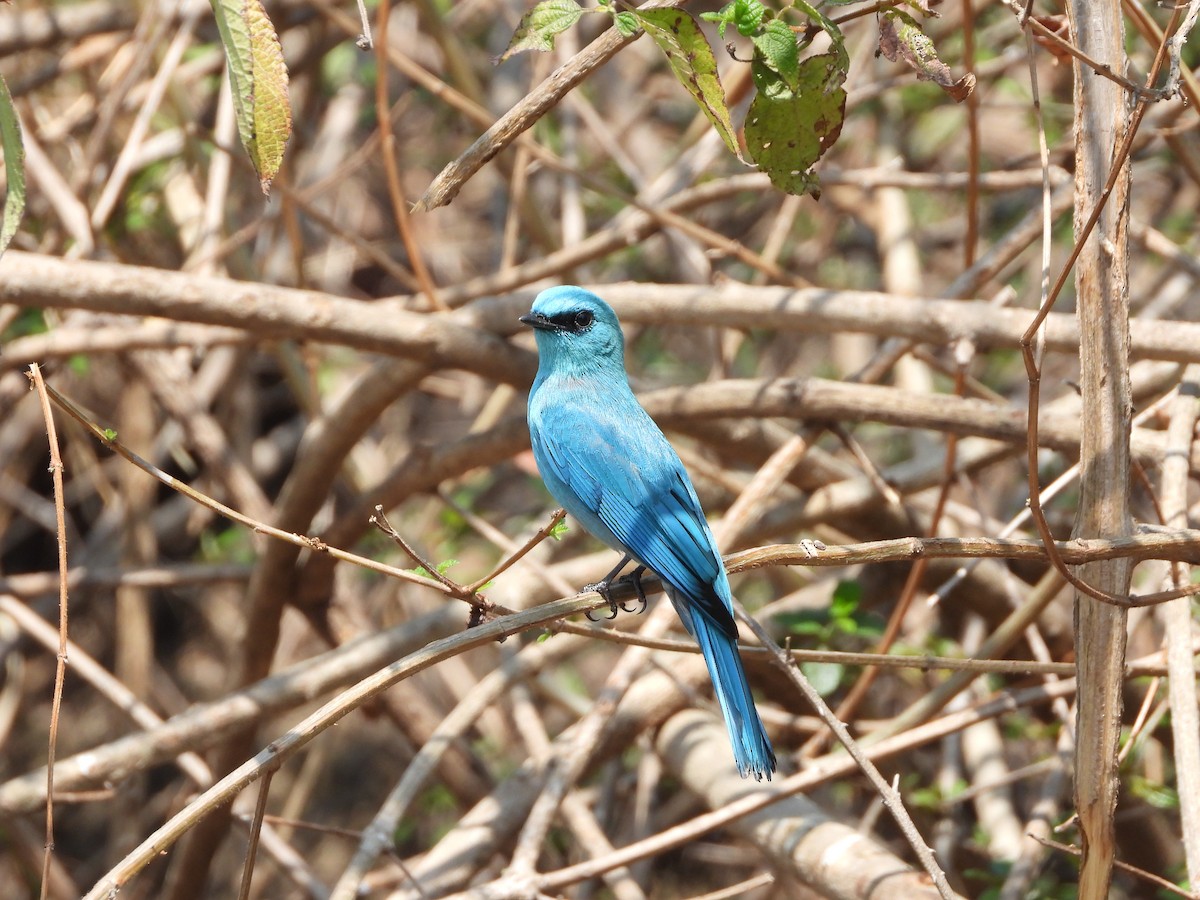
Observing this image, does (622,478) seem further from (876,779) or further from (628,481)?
(876,779)

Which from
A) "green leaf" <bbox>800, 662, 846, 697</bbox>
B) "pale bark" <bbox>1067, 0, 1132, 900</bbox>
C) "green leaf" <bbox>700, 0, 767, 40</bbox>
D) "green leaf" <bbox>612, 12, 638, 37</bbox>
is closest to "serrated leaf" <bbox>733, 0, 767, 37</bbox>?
"green leaf" <bbox>700, 0, 767, 40</bbox>

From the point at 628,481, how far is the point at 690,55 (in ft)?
5.28

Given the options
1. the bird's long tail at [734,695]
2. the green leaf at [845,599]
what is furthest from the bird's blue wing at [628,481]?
the green leaf at [845,599]

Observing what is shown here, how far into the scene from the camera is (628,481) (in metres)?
3.50

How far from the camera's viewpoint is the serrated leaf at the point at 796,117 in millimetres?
2297

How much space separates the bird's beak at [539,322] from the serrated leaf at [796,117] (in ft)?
4.75

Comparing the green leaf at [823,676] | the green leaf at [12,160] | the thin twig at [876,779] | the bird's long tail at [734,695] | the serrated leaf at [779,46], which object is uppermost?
the serrated leaf at [779,46]

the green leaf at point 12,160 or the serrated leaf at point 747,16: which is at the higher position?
the serrated leaf at point 747,16

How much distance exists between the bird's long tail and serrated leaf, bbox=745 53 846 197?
111 cm

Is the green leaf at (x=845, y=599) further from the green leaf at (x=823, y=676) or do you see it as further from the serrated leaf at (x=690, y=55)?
the serrated leaf at (x=690, y=55)

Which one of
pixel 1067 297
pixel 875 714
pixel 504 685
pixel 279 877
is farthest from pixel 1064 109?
pixel 279 877

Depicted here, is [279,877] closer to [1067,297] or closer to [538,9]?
[1067,297]

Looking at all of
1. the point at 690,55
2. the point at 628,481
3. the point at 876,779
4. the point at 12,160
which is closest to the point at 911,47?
the point at 690,55

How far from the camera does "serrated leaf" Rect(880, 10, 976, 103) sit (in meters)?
2.24
